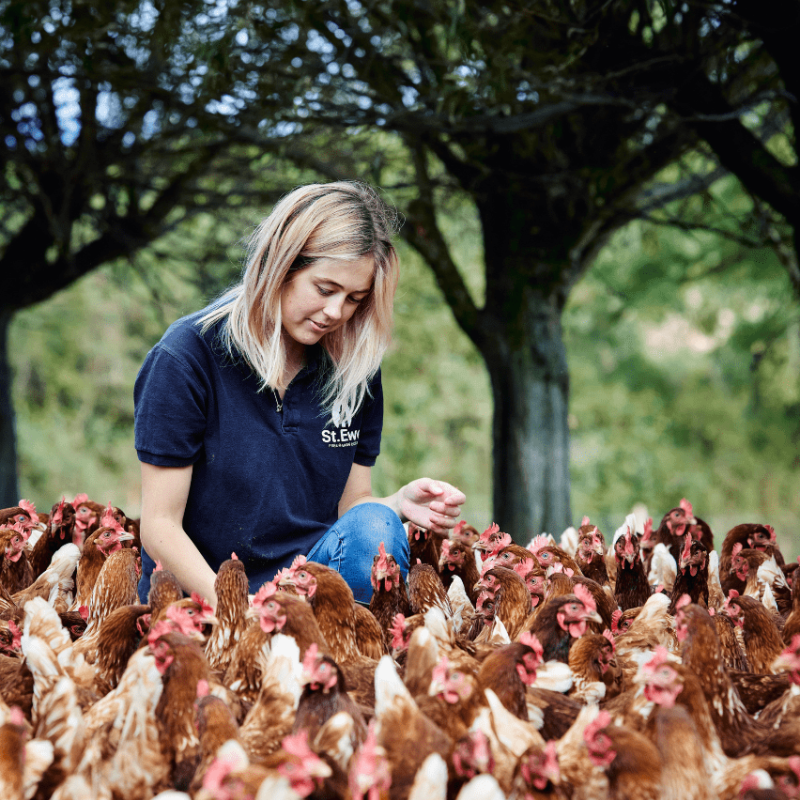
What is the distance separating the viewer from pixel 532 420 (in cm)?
588

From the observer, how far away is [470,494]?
1723 cm

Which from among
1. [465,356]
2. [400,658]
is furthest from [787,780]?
[465,356]

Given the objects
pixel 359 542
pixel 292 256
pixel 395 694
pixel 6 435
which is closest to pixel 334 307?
pixel 292 256

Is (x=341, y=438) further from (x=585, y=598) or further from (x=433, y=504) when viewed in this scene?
(x=585, y=598)

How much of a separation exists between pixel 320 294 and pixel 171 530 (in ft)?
2.94

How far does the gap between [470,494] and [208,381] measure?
49.0ft

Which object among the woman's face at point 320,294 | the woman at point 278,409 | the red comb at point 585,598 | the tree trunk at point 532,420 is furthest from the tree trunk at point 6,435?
the red comb at point 585,598

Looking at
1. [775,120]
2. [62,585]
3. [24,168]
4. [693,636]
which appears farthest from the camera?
[24,168]

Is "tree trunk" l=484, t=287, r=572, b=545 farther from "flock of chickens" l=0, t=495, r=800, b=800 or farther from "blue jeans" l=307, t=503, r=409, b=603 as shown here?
"blue jeans" l=307, t=503, r=409, b=603

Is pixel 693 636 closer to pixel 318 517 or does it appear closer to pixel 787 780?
pixel 787 780

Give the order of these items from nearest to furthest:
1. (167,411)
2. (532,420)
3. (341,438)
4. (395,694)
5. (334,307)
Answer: (395,694) → (167,411) → (334,307) → (341,438) → (532,420)

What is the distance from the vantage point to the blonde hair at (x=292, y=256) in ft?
8.45

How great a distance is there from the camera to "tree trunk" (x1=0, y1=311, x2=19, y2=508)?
6844 mm

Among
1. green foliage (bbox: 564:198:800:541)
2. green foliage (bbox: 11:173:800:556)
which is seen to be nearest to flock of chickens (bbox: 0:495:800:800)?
green foliage (bbox: 11:173:800:556)
